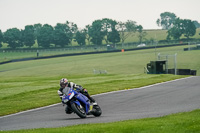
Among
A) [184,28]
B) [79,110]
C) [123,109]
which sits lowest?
[123,109]

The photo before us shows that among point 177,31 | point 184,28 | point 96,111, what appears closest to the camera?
point 96,111

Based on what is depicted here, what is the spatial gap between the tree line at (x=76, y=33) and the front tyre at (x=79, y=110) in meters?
136

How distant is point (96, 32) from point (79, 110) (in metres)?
152

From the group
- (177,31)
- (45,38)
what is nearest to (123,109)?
(45,38)

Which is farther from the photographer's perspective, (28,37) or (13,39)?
(28,37)

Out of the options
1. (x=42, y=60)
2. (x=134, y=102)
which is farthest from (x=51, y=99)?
(x=42, y=60)

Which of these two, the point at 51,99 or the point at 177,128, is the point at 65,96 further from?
the point at 51,99

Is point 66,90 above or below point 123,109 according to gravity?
above

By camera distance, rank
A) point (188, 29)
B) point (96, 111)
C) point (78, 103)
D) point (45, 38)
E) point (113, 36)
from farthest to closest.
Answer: point (188, 29) → point (113, 36) → point (45, 38) → point (96, 111) → point (78, 103)

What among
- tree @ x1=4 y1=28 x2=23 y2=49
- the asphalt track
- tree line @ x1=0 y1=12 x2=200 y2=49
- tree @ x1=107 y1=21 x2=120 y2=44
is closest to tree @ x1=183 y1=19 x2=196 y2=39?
tree line @ x1=0 y1=12 x2=200 y2=49

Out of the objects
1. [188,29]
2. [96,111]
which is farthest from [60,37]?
[96,111]

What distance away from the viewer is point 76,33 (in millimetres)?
163125

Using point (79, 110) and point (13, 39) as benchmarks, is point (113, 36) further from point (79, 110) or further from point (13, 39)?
point (79, 110)

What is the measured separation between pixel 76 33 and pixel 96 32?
8.21 meters
